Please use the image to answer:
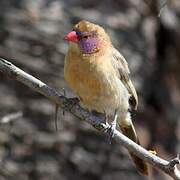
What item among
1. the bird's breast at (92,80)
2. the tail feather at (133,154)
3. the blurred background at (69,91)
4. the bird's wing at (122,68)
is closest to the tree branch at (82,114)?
the bird's breast at (92,80)

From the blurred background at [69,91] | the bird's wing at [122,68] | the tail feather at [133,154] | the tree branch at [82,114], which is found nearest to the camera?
the tree branch at [82,114]

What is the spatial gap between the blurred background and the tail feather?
150cm

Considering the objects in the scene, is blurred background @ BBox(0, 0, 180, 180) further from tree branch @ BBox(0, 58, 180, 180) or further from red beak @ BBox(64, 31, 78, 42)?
tree branch @ BBox(0, 58, 180, 180)

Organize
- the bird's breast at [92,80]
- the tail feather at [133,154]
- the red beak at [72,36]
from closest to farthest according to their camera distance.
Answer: the bird's breast at [92,80] → the red beak at [72,36] → the tail feather at [133,154]

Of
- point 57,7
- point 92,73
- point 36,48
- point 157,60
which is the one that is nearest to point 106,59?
point 92,73

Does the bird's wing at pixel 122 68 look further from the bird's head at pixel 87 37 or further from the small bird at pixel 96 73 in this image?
the bird's head at pixel 87 37

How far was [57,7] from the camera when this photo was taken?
20.3ft

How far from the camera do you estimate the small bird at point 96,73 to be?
423 centimetres

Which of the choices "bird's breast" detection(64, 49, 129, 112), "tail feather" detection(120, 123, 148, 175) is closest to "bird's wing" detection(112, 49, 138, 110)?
"bird's breast" detection(64, 49, 129, 112)

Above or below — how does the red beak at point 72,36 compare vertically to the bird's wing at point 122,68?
above

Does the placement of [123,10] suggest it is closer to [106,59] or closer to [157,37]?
[157,37]

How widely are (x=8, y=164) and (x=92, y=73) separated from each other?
2.26m

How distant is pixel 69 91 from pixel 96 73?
7.09 ft

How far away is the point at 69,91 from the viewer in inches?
251
